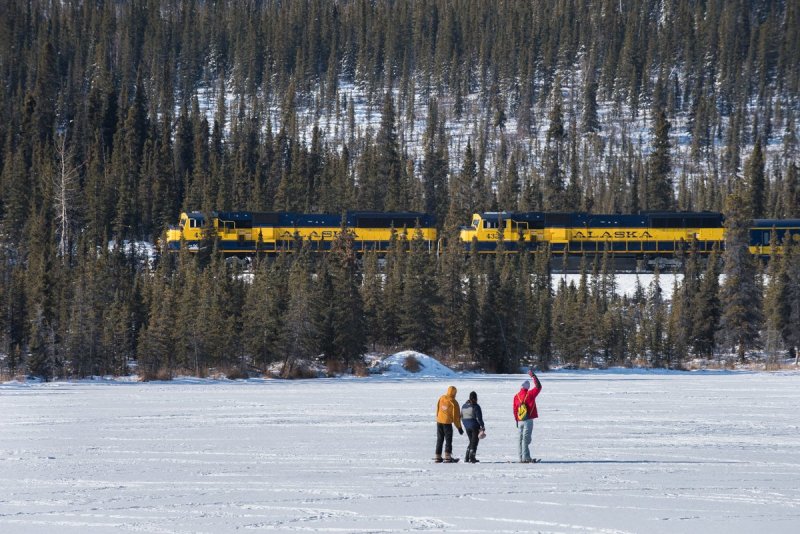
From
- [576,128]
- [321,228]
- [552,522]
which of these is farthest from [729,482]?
[576,128]

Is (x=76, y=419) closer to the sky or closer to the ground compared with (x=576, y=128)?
closer to the ground

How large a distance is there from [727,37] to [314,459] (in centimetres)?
16071

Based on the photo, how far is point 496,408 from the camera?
75.7 ft

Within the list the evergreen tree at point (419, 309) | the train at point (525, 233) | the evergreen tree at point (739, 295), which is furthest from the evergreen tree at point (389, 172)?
the evergreen tree at point (419, 309)

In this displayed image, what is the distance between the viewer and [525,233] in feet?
213

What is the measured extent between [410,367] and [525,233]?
27.2m

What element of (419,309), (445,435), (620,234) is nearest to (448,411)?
(445,435)

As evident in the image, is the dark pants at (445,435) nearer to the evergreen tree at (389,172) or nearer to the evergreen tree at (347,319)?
the evergreen tree at (347,319)

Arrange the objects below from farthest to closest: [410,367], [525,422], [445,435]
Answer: [410,367] < [445,435] < [525,422]

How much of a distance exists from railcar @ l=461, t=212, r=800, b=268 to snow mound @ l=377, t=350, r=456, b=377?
2332 centimetres

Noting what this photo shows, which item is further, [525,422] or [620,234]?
[620,234]

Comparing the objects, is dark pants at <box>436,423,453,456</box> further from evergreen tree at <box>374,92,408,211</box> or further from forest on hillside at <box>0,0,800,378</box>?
evergreen tree at <box>374,92,408,211</box>

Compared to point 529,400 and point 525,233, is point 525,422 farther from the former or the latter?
point 525,233

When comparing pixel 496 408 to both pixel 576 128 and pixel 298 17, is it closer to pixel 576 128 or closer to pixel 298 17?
pixel 576 128
